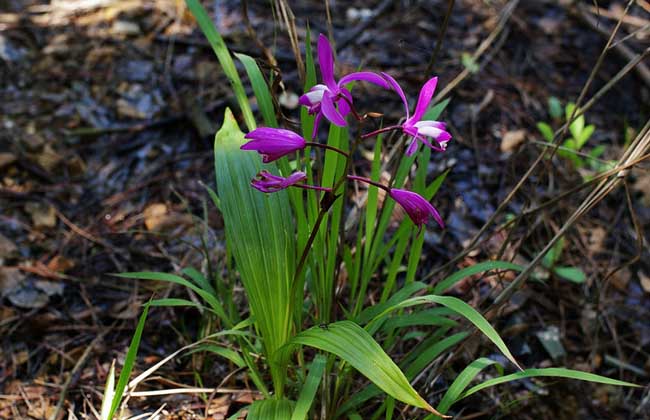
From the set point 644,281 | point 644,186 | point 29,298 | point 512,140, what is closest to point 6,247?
point 29,298

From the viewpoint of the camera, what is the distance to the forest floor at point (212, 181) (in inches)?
80.0

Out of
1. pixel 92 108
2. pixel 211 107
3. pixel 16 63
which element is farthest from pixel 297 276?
pixel 16 63

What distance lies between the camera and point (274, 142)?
1.18 metres

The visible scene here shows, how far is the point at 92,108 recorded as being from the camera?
3.07 meters

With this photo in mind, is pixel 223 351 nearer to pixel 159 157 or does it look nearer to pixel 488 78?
pixel 159 157

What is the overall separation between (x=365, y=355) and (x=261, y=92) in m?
0.82

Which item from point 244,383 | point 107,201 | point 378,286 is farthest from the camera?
point 107,201

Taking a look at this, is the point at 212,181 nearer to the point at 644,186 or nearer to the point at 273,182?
the point at 273,182

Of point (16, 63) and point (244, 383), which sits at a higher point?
point (16, 63)

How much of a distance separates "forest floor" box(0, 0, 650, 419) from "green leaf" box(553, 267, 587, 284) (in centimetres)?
5

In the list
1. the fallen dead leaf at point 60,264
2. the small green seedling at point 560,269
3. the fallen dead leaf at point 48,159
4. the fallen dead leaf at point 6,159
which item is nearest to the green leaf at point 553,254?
the small green seedling at point 560,269

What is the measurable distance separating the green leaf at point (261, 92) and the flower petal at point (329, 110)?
491 mm

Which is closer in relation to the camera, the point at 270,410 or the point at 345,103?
the point at 345,103

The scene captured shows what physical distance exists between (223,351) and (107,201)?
1282 mm
